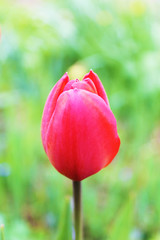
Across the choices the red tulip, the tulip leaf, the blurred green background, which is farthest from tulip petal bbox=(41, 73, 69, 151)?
the blurred green background

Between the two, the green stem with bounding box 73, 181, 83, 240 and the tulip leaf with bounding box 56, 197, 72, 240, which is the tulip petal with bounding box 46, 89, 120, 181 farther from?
the tulip leaf with bounding box 56, 197, 72, 240

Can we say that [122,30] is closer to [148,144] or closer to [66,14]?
[66,14]

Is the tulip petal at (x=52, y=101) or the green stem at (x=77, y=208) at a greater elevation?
the tulip petal at (x=52, y=101)

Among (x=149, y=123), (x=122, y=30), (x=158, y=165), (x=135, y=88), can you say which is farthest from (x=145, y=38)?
(x=158, y=165)

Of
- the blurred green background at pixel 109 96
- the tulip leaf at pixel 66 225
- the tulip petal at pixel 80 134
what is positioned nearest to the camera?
the tulip petal at pixel 80 134

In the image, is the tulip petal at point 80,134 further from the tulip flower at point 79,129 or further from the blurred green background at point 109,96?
the blurred green background at point 109,96

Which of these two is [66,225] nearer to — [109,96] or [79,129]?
[79,129]

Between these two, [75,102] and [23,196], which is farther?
[23,196]

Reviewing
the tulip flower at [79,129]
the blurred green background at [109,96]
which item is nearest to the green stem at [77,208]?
the tulip flower at [79,129]
